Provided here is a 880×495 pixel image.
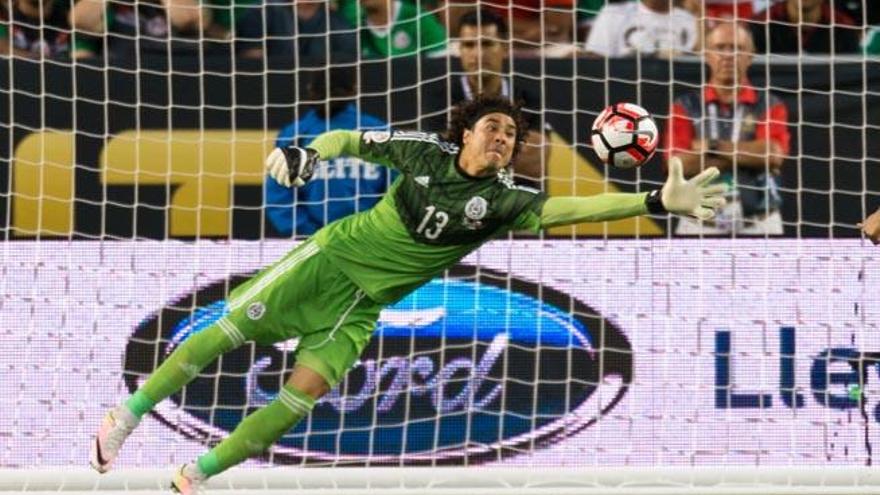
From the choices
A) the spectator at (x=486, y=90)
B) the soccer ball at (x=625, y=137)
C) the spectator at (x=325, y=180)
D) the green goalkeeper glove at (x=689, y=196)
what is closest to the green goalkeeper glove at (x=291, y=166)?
the soccer ball at (x=625, y=137)

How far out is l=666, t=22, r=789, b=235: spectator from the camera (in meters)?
9.48

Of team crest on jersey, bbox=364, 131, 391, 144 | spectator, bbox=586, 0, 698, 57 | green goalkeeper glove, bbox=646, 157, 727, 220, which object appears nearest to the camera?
green goalkeeper glove, bbox=646, 157, 727, 220

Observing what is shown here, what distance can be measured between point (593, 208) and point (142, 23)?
3518 millimetres

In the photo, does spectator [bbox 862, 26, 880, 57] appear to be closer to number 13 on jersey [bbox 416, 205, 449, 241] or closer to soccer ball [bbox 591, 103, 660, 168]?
soccer ball [bbox 591, 103, 660, 168]

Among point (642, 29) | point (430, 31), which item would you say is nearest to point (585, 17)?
point (642, 29)

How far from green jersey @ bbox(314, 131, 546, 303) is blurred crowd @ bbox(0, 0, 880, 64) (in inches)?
72.2

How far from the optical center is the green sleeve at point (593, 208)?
719cm

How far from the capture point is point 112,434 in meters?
7.61

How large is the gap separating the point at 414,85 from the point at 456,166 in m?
1.81

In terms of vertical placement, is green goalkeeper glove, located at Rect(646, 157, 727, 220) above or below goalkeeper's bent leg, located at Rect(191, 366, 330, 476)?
above

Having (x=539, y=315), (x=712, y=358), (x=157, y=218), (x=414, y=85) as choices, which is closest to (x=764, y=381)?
(x=712, y=358)

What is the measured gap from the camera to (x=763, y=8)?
34.8 ft

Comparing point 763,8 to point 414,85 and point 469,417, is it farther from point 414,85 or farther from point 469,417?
point 469,417

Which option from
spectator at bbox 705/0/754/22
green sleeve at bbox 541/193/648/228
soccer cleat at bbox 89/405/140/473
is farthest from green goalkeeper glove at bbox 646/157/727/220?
spectator at bbox 705/0/754/22
